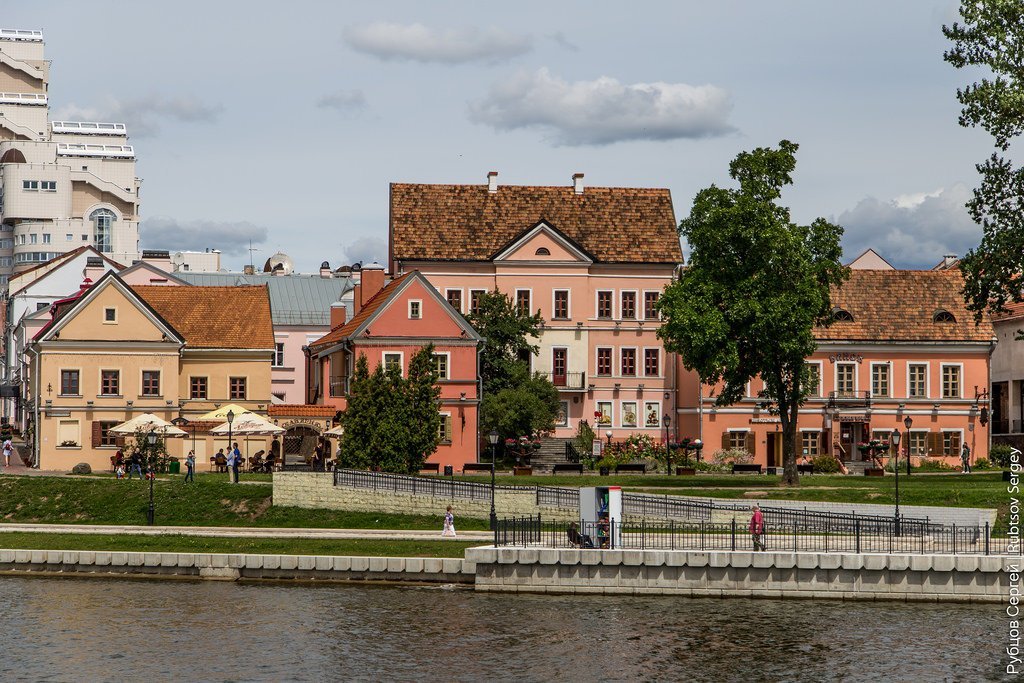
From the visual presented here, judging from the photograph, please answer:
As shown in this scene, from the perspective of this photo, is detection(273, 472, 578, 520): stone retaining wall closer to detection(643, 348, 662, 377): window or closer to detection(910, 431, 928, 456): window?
detection(643, 348, 662, 377): window

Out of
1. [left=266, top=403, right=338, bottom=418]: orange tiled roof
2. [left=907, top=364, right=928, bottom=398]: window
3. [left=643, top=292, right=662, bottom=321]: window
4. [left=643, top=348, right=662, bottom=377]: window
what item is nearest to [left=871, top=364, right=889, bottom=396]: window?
[left=907, top=364, right=928, bottom=398]: window

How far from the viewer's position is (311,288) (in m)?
116

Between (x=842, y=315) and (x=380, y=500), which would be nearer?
(x=380, y=500)

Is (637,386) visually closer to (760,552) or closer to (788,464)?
(788,464)

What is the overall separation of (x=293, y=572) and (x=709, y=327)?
2428 cm

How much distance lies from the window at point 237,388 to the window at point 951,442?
38.8 m

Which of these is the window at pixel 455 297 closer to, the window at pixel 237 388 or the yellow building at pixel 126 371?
the yellow building at pixel 126 371

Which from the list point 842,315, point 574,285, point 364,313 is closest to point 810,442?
point 842,315

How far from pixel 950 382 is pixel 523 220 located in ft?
85.6

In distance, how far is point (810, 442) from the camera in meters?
81.6

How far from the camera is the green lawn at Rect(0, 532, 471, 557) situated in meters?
47.7

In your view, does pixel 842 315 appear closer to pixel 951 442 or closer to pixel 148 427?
pixel 951 442

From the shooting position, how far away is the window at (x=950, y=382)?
82125 mm

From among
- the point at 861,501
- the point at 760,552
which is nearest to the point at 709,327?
the point at 861,501
